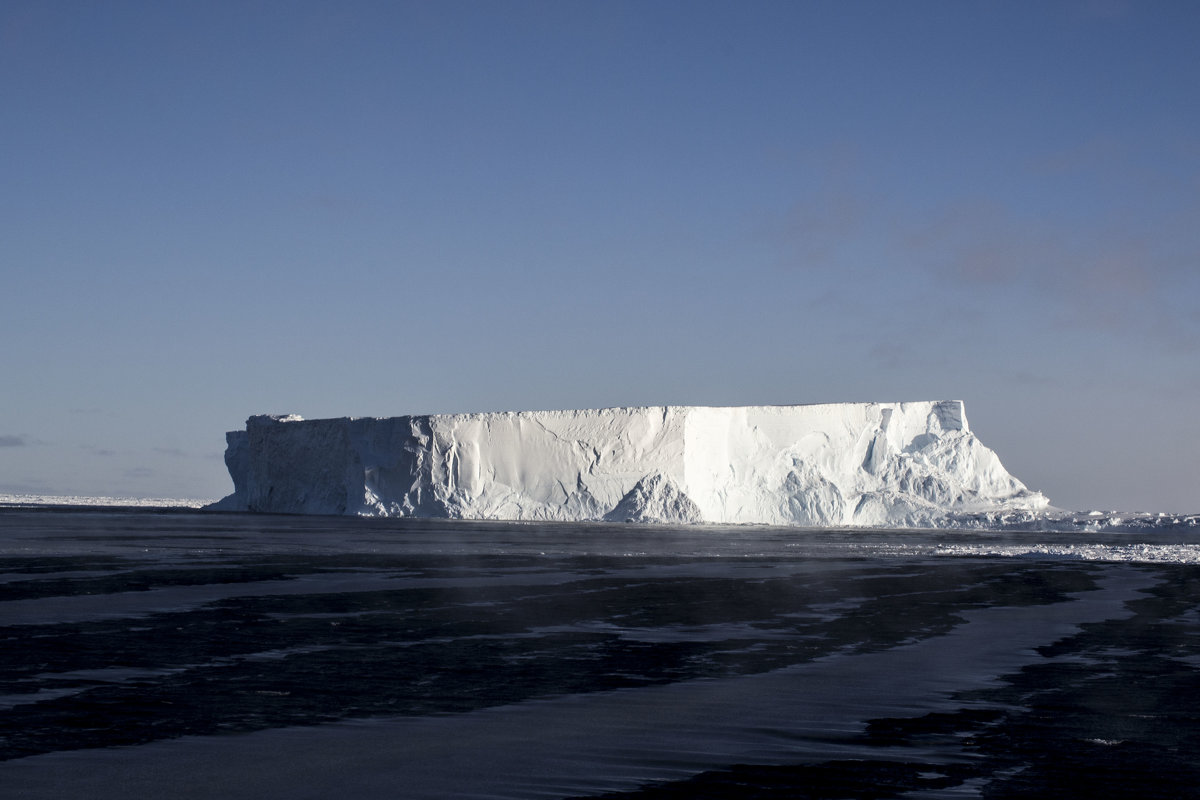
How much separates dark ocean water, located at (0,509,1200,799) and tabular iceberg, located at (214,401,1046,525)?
1977 cm

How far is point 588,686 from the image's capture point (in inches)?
254

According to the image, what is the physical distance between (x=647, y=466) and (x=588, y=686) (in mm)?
27909

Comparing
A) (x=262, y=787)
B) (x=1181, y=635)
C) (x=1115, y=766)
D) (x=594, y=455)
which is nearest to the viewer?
(x=262, y=787)

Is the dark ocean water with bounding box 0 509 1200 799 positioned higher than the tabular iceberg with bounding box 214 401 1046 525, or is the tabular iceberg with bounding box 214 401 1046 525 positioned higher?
the tabular iceberg with bounding box 214 401 1046 525

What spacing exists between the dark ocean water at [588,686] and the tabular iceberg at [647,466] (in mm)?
19773

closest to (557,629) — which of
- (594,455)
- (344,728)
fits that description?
(344,728)

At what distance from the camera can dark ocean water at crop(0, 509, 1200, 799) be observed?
4.40 metres

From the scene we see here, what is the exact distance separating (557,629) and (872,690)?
326 centimetres

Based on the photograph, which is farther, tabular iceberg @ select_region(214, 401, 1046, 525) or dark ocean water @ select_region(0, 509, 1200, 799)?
tabular iceberg @ select_region(214, 401, 1046, 525)

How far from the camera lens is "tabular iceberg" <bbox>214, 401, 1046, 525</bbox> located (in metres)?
34.3

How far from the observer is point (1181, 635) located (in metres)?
9.05

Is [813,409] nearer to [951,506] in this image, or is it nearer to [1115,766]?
[951,506]

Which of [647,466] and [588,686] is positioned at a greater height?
[647,466]

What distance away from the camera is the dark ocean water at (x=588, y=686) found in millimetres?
4402
